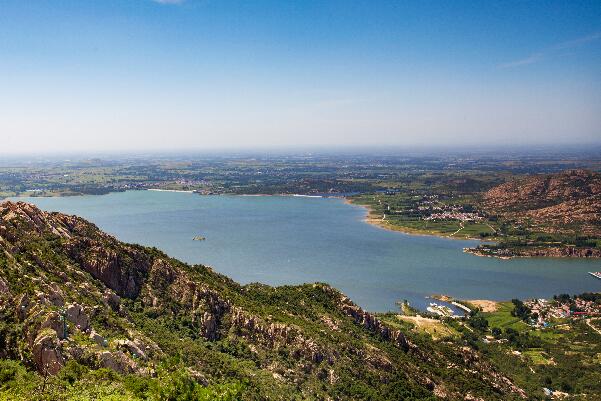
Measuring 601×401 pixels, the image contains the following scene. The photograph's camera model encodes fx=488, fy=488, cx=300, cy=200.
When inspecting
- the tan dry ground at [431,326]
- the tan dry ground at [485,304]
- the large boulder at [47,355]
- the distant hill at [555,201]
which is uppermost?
the large boulder at [47,355]

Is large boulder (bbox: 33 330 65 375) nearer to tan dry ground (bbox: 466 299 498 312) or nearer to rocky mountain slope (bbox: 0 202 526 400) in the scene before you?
rocky mountain slope (bbox: 0 202 526 400)

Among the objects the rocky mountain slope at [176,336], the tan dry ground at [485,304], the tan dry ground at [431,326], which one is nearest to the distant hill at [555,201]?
the tan dry ground at [485,304]

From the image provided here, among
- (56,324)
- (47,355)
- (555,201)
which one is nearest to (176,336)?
(56,324)

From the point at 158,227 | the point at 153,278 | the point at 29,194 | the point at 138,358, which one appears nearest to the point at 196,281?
the point at 153,278

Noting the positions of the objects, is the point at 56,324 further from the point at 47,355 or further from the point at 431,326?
the point at 431,326

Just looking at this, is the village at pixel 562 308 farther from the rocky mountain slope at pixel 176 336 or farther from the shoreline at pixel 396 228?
the shoreline at pixel 396 228
